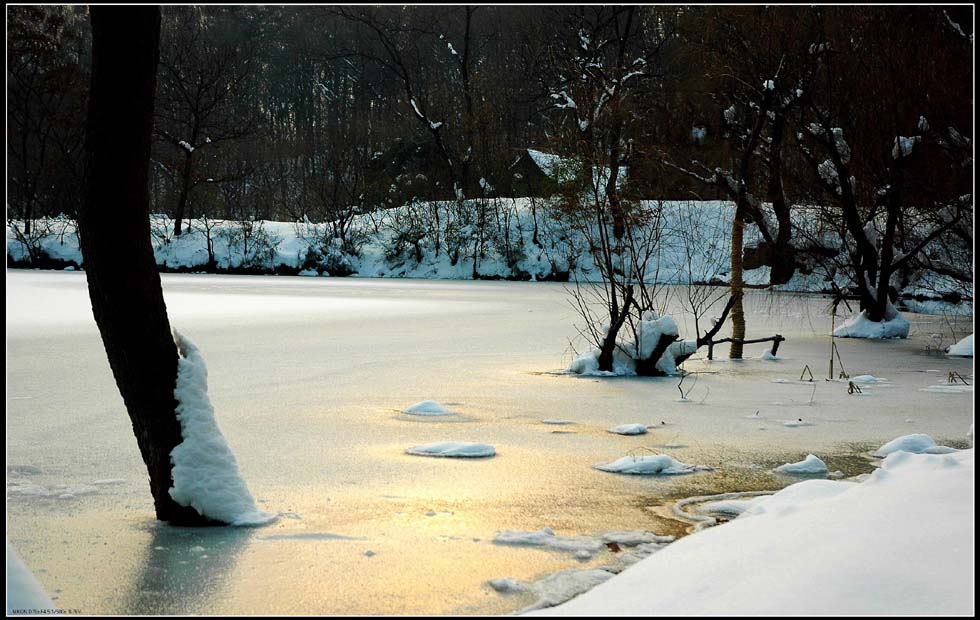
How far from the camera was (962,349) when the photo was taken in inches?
433

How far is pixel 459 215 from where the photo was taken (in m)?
27.8

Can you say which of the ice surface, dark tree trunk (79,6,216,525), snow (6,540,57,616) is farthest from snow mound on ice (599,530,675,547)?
snow (6,540,57,616)

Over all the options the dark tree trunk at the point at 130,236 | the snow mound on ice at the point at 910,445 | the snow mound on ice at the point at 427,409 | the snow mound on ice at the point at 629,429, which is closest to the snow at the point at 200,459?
the dark tree trunk at the point at 130,236

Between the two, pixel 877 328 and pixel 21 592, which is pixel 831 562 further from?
pixel 877 328

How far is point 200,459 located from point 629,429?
2906mm

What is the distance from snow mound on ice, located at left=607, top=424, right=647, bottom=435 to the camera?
620 cm

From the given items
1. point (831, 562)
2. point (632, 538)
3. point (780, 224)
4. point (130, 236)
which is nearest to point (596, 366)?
point (632, 538)

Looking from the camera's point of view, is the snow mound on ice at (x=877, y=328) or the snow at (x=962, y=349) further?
the snow mound on ice at (x=877, y=328)

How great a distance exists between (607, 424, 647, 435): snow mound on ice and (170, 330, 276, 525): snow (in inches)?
A: 105

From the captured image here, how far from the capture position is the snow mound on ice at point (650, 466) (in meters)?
5.11

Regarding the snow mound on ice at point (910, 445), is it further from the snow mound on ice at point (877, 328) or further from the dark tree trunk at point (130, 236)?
the snow mound on ice at point (877, 328)

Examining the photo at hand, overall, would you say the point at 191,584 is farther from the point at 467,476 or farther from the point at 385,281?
the point at 385,281

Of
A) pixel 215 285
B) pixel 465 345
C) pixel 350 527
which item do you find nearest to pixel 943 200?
pixel 465 345

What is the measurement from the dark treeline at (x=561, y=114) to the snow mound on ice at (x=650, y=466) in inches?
170
